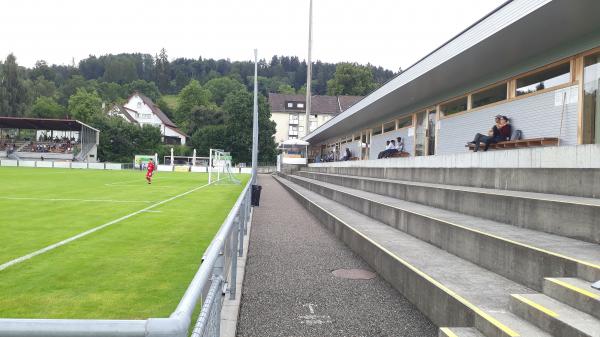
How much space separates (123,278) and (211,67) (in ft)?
572

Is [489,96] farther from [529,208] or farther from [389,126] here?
[389,126]

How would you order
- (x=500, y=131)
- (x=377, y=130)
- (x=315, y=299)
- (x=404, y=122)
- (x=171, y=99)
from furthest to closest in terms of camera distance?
(x=171, y=99) → (x=377, y=130) → (x=404, y=122) → (x=500, y=131) → (x=315, y=299)

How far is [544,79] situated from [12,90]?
9392 cm

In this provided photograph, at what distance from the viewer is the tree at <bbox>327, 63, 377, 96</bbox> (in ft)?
287

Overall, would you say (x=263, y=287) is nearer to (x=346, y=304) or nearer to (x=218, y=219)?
(x=346, y=304)

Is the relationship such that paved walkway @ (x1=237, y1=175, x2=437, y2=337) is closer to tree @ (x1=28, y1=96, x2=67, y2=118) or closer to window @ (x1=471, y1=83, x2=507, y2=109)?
window @ (x1=471, y1=83, x2=507, y2=109)

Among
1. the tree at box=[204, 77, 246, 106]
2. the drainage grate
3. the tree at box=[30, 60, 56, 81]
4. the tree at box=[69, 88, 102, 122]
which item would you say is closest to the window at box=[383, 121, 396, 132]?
the drainage grate

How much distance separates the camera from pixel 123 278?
586cm

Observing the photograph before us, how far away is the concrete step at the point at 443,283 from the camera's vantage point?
3365mm

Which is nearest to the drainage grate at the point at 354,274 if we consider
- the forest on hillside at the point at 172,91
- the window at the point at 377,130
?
the forest on hillside at the point at 172,91

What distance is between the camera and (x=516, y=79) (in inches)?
430

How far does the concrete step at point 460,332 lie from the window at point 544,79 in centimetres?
759

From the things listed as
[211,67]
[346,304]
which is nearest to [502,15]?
[346,304]

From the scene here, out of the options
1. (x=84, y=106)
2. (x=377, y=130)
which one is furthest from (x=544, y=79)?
(x=84, y=106)
